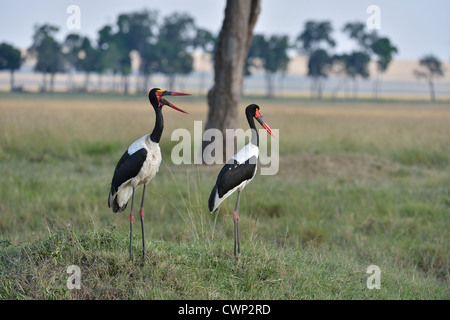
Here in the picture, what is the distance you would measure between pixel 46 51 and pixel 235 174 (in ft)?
193

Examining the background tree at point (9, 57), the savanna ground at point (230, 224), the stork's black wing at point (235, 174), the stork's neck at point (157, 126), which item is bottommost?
the savanna ground at point (230, 224)

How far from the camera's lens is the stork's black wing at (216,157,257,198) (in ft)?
16.3

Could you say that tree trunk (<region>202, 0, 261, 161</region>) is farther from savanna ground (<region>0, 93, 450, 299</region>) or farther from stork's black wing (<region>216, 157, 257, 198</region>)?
stork's black wing (<region>216, 157, 257, 198</region>)

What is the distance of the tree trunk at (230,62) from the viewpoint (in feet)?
41.5

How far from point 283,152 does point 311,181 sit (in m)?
4.51

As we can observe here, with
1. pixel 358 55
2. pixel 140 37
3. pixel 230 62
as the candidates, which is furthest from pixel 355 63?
pixel 230 62

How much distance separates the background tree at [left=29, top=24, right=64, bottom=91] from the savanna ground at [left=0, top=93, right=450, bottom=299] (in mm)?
40087

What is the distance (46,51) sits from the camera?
5969 cm

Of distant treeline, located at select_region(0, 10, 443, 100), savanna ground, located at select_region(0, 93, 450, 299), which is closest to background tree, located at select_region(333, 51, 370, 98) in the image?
distant treeline, located at select_region(0, 10, 443, 100)

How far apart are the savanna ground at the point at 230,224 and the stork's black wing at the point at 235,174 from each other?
0.75 metres

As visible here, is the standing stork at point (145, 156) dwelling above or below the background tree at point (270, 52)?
below

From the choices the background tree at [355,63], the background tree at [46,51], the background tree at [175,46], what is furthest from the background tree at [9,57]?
the background tree at [355,63]

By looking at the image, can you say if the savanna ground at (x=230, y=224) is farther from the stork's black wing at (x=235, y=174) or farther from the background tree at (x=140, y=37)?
the background tree at (x=140, y=37)
